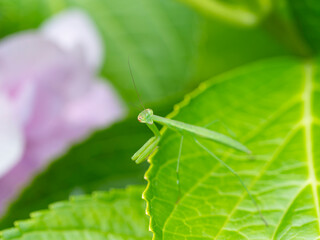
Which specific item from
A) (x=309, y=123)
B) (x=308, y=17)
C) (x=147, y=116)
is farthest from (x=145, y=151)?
(x=308, y=17)

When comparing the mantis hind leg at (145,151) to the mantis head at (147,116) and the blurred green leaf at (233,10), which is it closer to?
the mantis head at (147,116)

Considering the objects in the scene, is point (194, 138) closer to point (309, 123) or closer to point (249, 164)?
point (249, 164)

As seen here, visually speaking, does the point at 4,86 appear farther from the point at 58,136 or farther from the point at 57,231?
the point at 57,231

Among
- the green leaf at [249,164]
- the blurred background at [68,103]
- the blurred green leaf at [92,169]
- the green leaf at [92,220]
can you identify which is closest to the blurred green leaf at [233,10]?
the blurred background at [68,103]

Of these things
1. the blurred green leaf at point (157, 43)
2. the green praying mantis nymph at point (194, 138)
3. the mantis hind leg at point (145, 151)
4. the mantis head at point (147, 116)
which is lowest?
the green praying mantis nymph at point (194, 138)

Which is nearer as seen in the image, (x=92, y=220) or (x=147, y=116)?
(x=92, y=220)
